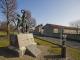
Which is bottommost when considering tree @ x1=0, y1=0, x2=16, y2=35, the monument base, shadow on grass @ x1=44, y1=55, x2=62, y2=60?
shadow on grass @ x1=44, y1=55, x2=62, y2=60

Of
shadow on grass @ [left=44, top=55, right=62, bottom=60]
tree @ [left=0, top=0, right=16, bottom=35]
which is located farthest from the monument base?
tree @ [left=0, top=0, right=16, bottom=35]

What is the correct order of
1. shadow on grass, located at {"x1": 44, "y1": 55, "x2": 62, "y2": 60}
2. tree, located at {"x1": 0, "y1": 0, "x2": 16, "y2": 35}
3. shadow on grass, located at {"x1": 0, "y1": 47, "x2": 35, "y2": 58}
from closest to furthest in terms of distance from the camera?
shadow on grass, located at {"x1": 0, "y1": 47, "x2": 35, "y2": 58} < shadow on grass, located at {"x1": 44, "y1": 55, "x2": 62, "y2": 60} < tree, located at {"x1": 0, "y1": 0, "x2": 16, "y2": 35}

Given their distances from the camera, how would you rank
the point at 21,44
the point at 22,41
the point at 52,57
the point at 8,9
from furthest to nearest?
the point at 8,9 → the point at 22,41 → the point at 21,44 → the point at 52,57

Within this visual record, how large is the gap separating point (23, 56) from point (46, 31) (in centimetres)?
6597

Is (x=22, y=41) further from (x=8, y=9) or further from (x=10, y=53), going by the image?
(x=8, y=9)

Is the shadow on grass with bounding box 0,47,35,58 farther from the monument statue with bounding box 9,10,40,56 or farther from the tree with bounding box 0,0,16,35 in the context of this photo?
the tree with bounding box 0,0,16,35

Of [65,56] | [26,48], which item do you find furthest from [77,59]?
[26,48]

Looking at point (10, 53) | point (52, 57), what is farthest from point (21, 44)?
point (52, 57)

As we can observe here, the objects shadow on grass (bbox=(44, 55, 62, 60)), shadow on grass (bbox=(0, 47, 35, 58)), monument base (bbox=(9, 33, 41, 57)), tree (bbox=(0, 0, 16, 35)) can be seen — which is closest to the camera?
shadow on grass (bbox=(0, 47, 35, 58))

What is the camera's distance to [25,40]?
59.8 feet

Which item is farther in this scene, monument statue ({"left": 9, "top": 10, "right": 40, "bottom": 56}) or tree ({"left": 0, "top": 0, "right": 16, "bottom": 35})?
tree ({"left": 0, "top": 0, "right": 16, "bottom": 35})

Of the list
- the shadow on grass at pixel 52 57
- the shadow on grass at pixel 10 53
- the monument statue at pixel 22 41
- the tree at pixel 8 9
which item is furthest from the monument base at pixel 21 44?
the tree at pixel 8 9

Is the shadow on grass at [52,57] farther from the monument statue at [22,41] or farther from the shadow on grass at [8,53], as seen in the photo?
the shadow on grass at [8,53]

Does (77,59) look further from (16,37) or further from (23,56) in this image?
(16,37)
